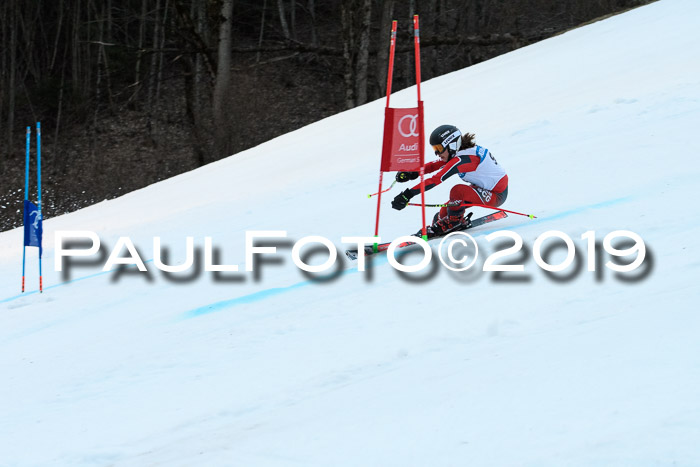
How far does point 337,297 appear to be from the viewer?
252 inches

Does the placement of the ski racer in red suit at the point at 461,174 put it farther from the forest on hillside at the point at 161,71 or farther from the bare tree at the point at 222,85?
the forest on hillside at the point at 161,71

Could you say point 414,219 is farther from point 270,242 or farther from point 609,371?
point 609,371

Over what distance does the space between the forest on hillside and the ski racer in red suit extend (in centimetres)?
1548

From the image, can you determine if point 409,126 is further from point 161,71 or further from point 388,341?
point 161,71

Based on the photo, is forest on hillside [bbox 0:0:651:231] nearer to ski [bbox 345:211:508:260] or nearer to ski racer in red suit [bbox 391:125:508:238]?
ski [bbox 345:211:508:260]

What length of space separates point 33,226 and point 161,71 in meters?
22.2

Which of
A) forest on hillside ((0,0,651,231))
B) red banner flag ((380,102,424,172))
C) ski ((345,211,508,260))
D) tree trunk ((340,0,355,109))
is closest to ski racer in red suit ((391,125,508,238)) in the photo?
ski ((345,211,508,260))

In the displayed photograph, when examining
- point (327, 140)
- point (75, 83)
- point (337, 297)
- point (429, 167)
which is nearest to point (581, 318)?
point (337, 297)

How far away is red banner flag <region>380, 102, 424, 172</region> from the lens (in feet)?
23.6

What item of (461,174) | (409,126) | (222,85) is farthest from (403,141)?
(222,85)

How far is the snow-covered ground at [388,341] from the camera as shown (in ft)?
12.2

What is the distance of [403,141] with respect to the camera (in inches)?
286

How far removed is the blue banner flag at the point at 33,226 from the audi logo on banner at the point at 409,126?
4.17 metres

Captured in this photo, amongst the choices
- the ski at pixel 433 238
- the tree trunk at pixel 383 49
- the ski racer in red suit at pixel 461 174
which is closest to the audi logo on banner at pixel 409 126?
the ski racer in red suit at pixel 461 174
